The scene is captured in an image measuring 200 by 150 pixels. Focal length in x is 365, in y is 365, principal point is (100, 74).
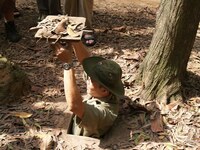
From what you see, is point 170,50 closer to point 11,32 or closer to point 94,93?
point 94,93

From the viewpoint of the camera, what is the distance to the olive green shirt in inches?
128

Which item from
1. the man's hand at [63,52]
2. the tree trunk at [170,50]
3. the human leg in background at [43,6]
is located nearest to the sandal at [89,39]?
the human leg in background at [43,6]

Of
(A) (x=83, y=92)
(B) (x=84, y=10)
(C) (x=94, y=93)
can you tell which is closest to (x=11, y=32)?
(B) (x=84, y=10)

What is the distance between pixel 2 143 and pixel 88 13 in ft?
8.12

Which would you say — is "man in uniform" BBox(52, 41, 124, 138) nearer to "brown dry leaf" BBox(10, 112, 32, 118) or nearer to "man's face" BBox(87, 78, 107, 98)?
"man's face" BBox(87, 78, 107, 98)

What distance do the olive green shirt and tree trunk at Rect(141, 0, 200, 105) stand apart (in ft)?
2.26

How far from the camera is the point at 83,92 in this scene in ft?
Result: 14.0

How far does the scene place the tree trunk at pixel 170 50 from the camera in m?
3.80

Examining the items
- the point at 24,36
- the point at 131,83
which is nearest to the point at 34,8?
the point at 24,36

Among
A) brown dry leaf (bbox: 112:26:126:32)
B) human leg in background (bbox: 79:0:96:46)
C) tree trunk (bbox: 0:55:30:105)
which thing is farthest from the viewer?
brown dry leaf (bbox: 112:26:126:32)

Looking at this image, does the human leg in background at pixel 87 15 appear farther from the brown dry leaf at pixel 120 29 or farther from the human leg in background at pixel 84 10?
the brown dry leaf at pixel 120 29

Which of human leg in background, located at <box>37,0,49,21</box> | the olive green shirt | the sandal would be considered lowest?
the olive green shirt

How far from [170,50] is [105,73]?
977mm

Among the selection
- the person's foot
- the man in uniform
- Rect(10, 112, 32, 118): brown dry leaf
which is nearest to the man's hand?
the man in uniform
